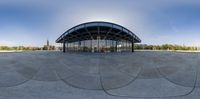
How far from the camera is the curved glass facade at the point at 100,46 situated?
28.5 m

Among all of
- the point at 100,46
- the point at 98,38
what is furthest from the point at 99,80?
the point at 98,38

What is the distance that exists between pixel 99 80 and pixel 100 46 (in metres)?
17.0

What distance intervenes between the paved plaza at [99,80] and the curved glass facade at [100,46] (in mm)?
13070

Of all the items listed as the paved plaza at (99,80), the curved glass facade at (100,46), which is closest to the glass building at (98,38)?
the curved glass facade at (100,46)

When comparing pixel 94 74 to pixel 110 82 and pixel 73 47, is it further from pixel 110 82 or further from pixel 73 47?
pixel 73 47

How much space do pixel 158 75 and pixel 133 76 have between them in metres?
1.56

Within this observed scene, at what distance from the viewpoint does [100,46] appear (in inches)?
1115

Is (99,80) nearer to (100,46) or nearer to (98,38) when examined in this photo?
(100,46)

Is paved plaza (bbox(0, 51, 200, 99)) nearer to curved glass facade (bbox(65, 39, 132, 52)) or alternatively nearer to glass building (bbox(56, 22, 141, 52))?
glass building (bbox(56, 22, 141, 52))

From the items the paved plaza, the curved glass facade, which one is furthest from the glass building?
the paved plaza

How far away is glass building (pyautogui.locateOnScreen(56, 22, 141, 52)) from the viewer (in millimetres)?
23312

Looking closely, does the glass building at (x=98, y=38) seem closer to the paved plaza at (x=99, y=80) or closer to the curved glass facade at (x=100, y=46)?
the curved glass facade at (x=100, y=46)

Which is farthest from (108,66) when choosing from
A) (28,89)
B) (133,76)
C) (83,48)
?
(83,48)

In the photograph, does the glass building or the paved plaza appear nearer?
the paved plaza
